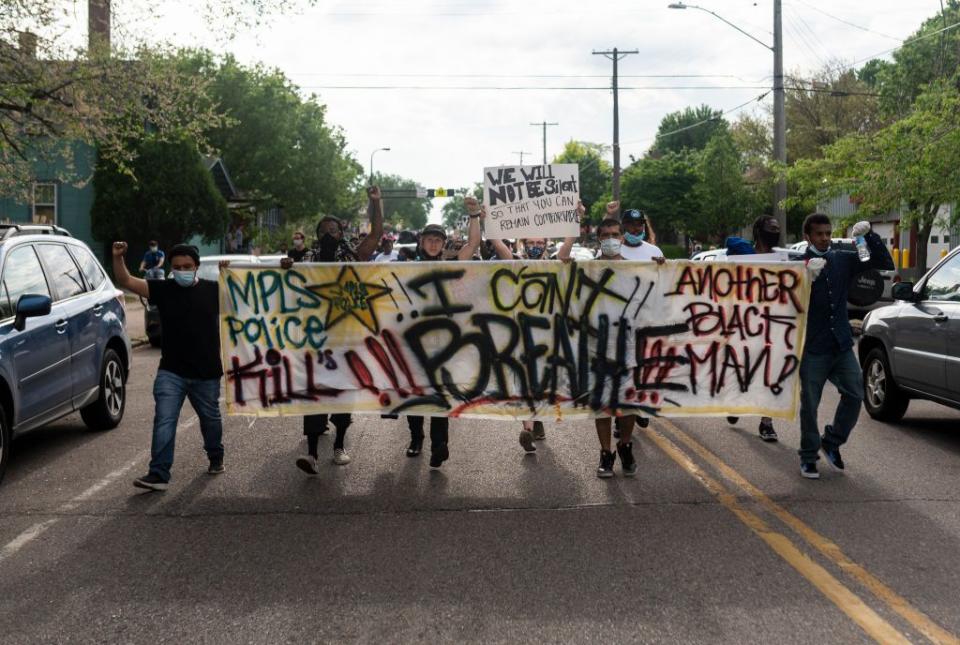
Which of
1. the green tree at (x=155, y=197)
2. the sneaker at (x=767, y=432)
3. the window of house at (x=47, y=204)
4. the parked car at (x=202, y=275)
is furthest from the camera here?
the window of house at (x=47, y=204)

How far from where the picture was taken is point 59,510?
6.42 m

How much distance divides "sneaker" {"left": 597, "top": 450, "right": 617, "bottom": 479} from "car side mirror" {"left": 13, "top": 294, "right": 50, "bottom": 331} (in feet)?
13.5

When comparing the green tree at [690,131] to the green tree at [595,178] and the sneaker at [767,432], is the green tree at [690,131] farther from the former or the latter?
the sneaker at [767,432]

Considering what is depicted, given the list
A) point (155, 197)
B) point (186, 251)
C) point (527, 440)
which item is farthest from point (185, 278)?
point (155, 197)

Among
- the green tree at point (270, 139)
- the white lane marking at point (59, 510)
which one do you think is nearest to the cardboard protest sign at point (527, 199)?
the white lane marking at point (59, 510)

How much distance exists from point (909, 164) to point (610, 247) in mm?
17424

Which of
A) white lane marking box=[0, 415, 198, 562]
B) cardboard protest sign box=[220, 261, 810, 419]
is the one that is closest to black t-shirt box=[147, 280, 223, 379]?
cardboard protest sign box=[220, 261, 810, 419]

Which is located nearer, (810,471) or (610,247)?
(810,471)

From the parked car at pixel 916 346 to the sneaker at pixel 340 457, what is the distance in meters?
4.80

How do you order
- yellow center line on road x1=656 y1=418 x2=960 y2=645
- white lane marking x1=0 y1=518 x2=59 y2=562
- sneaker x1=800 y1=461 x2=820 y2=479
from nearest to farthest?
yellow center line on road x1=656 y1=418 x2=960 y2=645
white lane marking x1=0 y1=518 x2=59 y2=562
sneaker x1=800 y1=461 x2=820 y2=479

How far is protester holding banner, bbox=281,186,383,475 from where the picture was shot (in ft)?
24.2

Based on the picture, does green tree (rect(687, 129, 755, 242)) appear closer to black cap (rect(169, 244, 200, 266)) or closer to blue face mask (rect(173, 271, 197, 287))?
black cap (rect(169, 244, 200, 266))

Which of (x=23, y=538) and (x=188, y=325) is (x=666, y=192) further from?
(x=23, y=538)

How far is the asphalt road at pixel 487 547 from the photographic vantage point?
14.3ft
